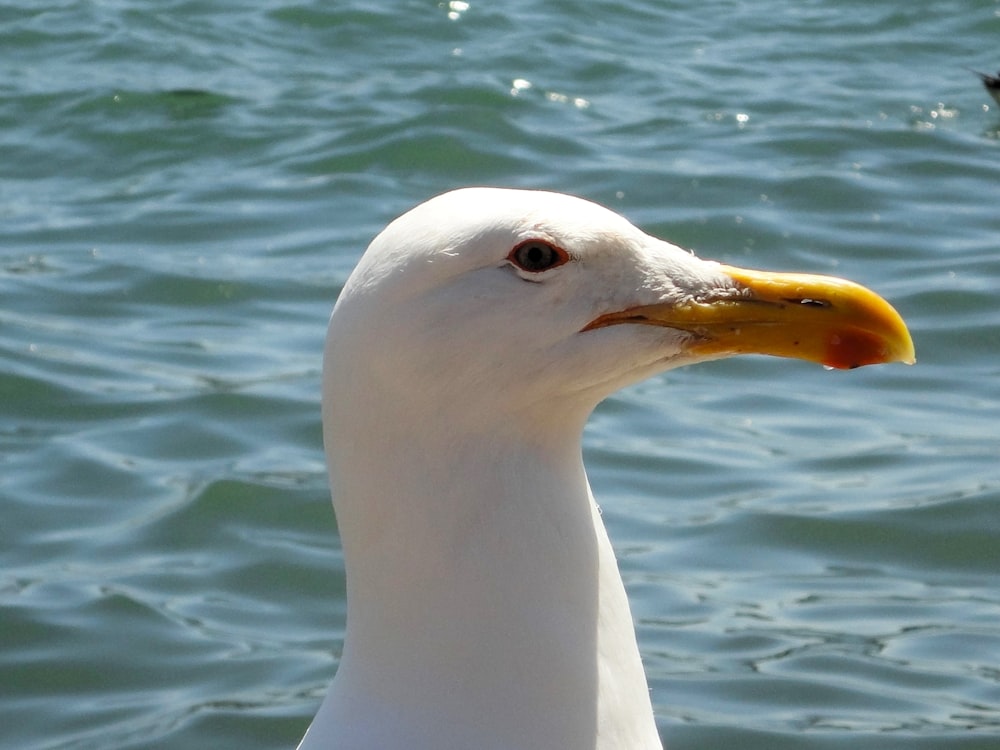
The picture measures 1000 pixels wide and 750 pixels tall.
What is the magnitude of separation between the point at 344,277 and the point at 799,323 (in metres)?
4.86

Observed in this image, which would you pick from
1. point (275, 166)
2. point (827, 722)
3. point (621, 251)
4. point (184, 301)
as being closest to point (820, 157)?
point (275, 166)

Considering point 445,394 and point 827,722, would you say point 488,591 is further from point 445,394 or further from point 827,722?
point 827,722

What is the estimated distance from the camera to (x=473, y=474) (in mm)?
2982

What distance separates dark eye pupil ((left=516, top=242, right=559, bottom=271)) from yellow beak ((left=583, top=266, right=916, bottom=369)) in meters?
0.27

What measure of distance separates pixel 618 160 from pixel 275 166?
1.80 m

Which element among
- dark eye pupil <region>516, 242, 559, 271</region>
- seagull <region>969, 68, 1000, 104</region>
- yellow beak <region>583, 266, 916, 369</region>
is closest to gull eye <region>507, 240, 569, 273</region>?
dark eye pupil <region>516, 242, 559, 271</region>

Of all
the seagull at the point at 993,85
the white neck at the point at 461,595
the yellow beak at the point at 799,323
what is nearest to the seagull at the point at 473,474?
the white neck at the point at 461,595

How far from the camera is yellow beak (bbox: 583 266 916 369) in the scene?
319cm

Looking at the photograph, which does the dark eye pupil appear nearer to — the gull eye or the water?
the gull eye

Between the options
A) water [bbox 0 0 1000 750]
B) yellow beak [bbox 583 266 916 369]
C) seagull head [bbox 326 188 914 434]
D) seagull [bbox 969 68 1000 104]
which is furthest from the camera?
seagull [bbox 969 68 1000 104]

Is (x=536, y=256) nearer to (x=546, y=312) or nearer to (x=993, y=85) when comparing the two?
(x=546, y=312)

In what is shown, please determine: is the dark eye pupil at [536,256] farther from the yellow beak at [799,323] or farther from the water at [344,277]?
the water at [344,277]

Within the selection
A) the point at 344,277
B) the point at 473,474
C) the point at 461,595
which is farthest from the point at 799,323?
the point at 344,277

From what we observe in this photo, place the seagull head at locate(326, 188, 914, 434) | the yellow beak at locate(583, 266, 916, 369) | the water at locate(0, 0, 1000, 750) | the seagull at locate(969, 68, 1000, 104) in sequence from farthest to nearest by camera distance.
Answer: the seagull at locate(969, 68, 1000, 104) < the water at locate(0, 0, 1000, 750) < the yellow beak at locate(583, 266, 916, 369) < the seagull head at locate(326, 188, 914, 434)
